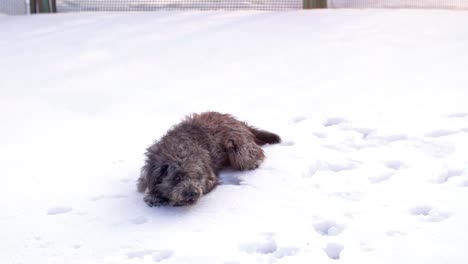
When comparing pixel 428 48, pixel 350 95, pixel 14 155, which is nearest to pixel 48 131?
pixel 14 155

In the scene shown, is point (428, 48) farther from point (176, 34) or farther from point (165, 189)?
point (165, 189)

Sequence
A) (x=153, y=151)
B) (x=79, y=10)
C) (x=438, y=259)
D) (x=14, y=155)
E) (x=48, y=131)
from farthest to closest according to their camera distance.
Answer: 1. (x=79, y=10)
2. (x=48, y=131)
3. (x=14, y=155)
4. (x=153, y=151)
5. (x=438, y=259)

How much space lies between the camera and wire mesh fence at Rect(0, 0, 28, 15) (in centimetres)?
985

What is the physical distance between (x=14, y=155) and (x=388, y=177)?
2837 mm

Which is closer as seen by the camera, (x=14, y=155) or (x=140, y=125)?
(x=14, y=155)

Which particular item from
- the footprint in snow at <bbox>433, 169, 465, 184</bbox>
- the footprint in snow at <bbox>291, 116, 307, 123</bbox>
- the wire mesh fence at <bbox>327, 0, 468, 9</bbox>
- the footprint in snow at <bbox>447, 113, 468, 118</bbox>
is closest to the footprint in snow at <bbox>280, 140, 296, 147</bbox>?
the footprint in snow at <bbox>291, 116, 307, 123</bbox>

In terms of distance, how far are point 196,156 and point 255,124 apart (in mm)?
1288

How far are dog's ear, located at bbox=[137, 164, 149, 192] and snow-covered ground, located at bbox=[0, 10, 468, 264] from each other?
56 millimetres

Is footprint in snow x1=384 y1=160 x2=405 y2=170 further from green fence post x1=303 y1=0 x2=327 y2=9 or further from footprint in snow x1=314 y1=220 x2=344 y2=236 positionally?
green fence post x1=303 y1=0 x2=327 y2=9

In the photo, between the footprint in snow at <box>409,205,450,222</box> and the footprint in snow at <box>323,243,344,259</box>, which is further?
the footprint in snow at <box>409,205,450,222</box>

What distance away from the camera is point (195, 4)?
927 centimetres

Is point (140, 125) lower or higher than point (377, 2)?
lower

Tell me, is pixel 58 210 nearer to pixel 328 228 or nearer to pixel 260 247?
pixel 260 247

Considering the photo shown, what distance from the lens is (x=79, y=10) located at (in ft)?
32.0
